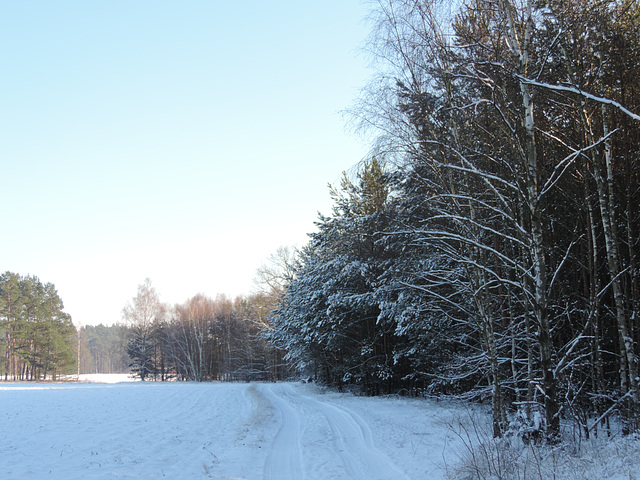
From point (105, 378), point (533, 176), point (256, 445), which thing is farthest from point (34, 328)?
point (533, 176)

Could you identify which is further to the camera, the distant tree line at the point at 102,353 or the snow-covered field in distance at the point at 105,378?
the distant tree line at the point at 102,353

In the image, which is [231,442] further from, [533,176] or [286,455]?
[533,176]

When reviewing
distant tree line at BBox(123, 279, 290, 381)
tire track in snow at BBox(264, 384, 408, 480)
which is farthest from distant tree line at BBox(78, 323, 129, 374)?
tire track in snow at BBox(264, 384, 408, 480)

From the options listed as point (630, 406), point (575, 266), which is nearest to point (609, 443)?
point (630, 406)

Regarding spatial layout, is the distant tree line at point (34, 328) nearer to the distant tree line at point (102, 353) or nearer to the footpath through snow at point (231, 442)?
the footpath through snow at point (231, 442)

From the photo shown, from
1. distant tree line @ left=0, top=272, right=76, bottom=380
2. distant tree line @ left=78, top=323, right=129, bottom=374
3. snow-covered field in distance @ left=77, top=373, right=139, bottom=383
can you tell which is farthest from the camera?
distant tree line @ left=78, top=323, right=129, bottom=374

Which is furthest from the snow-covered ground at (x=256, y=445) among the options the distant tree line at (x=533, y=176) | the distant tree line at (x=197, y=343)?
the distant tree line at (x=197, y=343)

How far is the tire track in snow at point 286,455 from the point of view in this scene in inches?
272

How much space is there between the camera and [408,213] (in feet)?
31.3

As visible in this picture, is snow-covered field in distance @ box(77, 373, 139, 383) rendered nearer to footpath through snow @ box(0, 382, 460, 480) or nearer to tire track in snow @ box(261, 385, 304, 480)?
footpath through snow @ box(0, 382, 460, 480)

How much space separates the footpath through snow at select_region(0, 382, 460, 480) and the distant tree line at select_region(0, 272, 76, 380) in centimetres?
3758

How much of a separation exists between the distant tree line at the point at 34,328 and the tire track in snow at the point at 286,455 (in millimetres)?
46943

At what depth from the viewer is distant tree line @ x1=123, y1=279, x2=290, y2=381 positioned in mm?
46562

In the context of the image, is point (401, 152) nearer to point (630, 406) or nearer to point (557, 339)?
point (630, 406)
